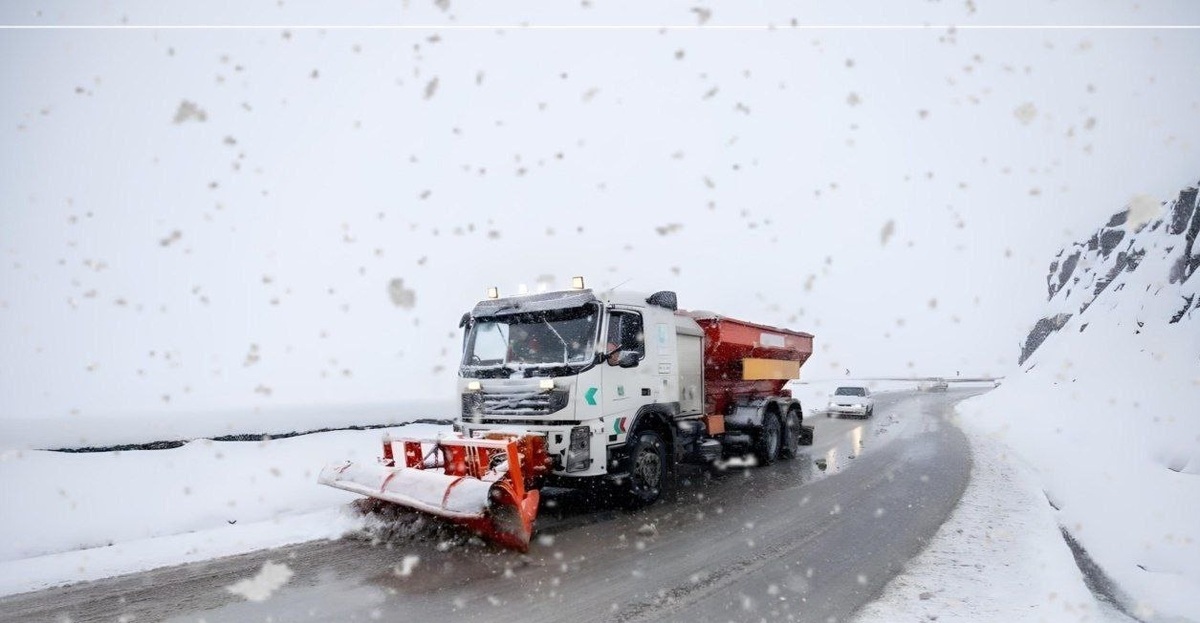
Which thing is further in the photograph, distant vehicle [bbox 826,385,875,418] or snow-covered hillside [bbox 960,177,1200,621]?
distant vehicle [bbox 826,385,875,418]

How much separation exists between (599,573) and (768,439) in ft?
22.5

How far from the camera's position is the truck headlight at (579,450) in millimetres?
6672

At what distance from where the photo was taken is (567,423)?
6.82 meters

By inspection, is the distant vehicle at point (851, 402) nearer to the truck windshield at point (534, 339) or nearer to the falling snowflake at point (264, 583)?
the truck windshield at point (534, 339)

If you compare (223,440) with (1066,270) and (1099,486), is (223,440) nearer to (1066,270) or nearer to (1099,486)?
(1099,486)

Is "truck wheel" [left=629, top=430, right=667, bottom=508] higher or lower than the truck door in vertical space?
lower

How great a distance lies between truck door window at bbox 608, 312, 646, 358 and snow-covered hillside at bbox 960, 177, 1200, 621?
531 cm

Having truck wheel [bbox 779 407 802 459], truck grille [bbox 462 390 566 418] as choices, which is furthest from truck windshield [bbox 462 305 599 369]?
truck wheel [bbox 779 407 802 459]

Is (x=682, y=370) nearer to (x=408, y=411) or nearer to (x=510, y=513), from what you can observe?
(x=510, y=513)

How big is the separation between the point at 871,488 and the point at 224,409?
35.4ft

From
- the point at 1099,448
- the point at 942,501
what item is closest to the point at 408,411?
the point at 942,501

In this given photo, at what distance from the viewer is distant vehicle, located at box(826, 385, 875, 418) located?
2256cm

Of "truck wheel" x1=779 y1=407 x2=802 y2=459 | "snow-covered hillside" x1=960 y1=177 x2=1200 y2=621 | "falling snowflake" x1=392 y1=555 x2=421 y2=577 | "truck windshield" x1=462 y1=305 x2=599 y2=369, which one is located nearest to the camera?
"falling snowflake" x1=392 y1=555 x2=421 y2=577

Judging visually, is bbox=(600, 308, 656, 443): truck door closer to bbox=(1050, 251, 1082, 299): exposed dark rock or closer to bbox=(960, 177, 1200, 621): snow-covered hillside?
bbox=(960, 177, 1200, 621): snow-covered hillside
